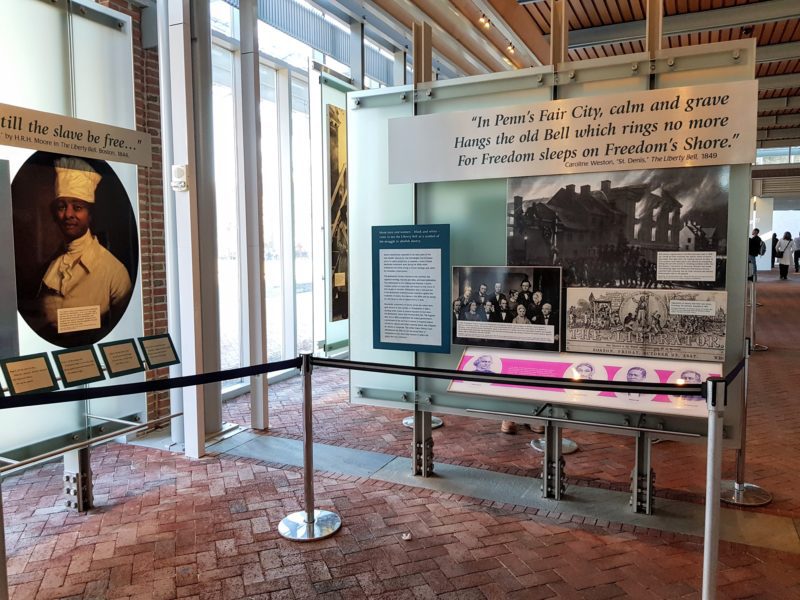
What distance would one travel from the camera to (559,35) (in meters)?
4.05

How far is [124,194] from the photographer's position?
16.2 ft

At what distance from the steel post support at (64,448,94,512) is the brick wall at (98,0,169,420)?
5.12 ft

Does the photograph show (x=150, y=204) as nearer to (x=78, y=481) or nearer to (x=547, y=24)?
(x=78, y=481)

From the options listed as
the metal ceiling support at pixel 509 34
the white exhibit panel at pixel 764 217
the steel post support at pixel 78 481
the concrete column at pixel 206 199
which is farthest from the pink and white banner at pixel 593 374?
the white exhibit panel at pixel 764 217

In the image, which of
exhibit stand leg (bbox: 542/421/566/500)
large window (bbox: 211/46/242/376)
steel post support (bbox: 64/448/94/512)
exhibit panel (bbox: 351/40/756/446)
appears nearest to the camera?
exhibit panel (bbox: 351/40/756/446)

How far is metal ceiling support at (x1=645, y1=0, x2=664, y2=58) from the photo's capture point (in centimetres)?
373

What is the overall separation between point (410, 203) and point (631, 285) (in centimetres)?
168

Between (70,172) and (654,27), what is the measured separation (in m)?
4.07

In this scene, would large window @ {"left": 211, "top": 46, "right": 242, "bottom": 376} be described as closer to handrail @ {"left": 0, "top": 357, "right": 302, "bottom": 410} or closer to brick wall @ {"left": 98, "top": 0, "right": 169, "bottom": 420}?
brick wall @ {"left": 98, "top": 0, "right": 169, "bottom": 420}

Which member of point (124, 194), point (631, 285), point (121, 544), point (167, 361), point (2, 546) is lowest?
point (121, 544)

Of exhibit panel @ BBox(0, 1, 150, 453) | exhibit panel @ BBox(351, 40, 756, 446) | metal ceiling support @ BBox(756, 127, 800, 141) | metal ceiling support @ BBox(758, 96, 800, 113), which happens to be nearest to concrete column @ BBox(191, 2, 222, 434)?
exhibit panel @ BBox(0, 1, 150, 453)

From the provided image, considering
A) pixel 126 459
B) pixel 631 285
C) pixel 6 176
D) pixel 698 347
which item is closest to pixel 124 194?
pixel 6 176

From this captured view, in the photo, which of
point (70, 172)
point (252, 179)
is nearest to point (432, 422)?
point (252, 179)

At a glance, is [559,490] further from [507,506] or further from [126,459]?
[126,459]
